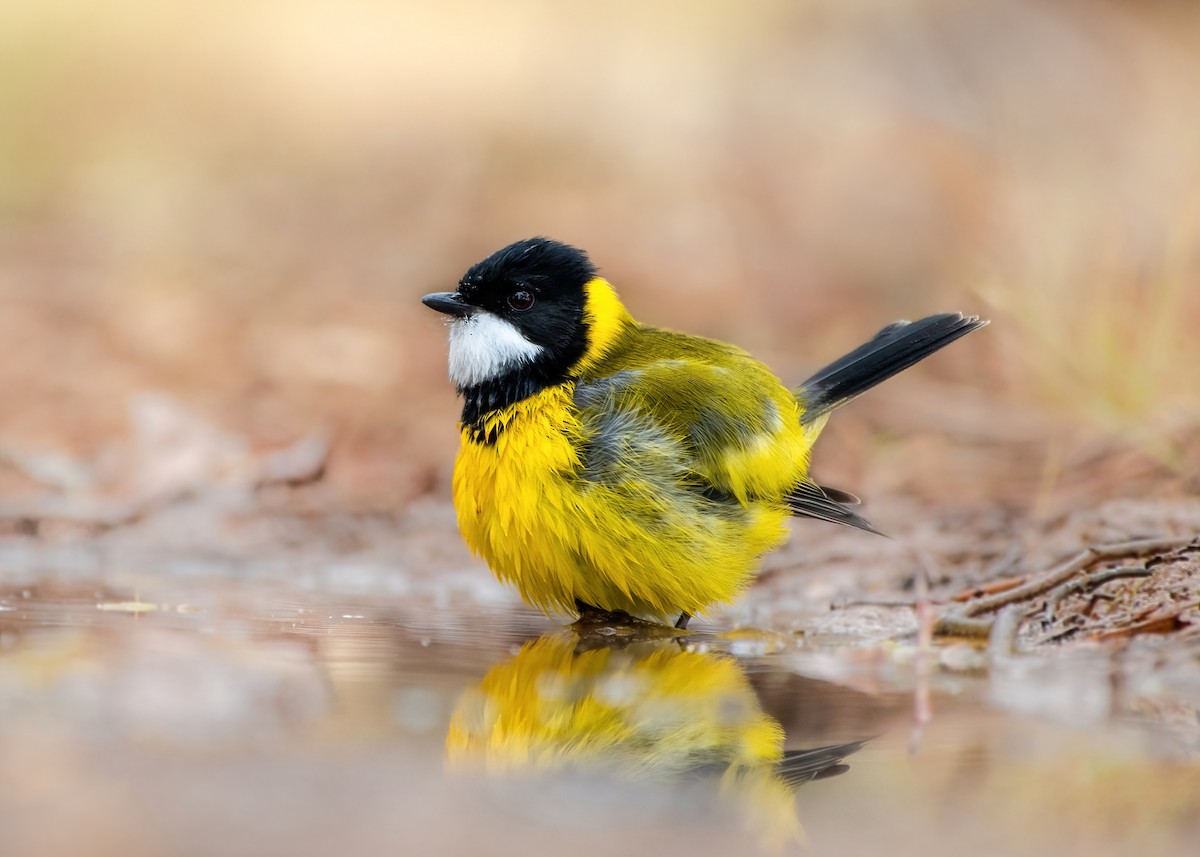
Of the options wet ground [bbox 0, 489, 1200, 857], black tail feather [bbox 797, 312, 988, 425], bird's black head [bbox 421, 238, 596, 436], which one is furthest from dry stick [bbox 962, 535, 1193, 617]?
bird's black head [bbox 421, 238, 596, 436]

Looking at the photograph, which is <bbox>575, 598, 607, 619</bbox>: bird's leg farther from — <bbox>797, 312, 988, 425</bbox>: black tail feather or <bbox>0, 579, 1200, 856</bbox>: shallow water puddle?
<bbox>797, 312, 988, 425</bbox>: black tail feather

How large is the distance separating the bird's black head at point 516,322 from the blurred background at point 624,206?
5.09 feet

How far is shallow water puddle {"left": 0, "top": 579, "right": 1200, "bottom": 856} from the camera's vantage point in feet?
5.66

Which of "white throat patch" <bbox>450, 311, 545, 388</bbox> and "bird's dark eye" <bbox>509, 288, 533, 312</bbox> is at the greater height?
"bird's dark eye" <bbox>509, 288, 533, 312</bbox>

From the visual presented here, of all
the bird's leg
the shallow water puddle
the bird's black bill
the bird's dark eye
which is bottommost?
the shallow water puddle

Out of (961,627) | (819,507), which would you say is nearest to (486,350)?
(819,507)

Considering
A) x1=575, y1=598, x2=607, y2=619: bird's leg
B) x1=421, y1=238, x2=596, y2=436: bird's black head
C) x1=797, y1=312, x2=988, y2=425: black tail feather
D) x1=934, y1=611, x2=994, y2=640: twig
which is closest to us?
x1=934, y1=611, x2=994, y2=640: twig

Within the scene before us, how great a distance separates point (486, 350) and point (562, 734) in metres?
1.92

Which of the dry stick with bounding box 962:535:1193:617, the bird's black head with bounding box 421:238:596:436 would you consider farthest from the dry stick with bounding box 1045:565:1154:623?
the bird's black head with bounding box 421:238:596:436

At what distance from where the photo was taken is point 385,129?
11766 millimetres

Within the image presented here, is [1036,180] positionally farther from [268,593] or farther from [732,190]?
[268,593]

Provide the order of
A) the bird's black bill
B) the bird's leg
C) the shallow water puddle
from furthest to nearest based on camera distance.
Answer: the bird's black bill, the bird's leg, the shallow water puddle

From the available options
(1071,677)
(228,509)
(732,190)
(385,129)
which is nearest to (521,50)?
(385,129)

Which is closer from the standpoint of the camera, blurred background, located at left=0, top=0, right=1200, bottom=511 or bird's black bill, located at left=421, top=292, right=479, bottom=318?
bird's black bill, located at left=421, top=292, right=479, bottom=318
